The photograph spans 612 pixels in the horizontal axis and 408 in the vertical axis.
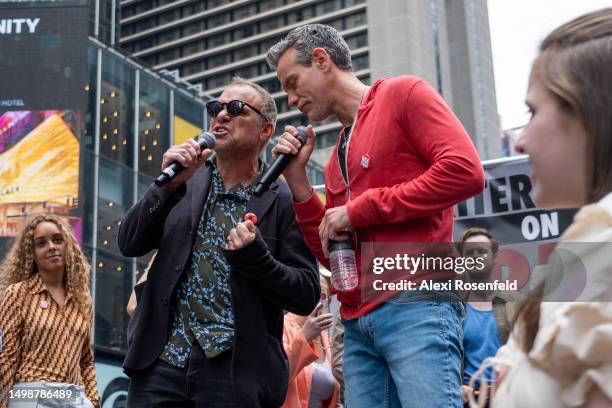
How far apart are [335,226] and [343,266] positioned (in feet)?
0.47

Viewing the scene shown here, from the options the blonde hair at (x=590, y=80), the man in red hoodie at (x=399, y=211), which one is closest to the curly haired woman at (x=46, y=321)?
the man in red hoodie at (x=399, y=211)

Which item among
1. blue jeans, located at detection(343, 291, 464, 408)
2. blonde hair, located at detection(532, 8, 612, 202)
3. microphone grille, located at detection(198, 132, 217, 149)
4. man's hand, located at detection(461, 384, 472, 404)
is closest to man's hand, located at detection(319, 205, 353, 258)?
blue jeans, located at detection(343, 291, 464, 408)

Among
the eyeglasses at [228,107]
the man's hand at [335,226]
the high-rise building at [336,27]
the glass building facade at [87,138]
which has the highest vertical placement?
the high-rise building at [336,27]

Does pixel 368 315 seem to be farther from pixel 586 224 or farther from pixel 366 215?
pixel 586 224

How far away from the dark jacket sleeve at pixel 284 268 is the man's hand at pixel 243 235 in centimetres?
2

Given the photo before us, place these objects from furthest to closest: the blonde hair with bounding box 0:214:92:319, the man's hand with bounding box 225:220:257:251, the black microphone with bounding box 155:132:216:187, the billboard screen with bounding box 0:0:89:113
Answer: the billboard screen with bounding box 0:0:89:113
the blonde hair with bounding box 0:214:92:319
the black microphone with bounding box 155:132:216:187
the man's hand with bounding box 225:220:257:251

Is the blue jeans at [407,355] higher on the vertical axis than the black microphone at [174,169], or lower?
lower

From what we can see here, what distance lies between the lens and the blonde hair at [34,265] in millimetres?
5469

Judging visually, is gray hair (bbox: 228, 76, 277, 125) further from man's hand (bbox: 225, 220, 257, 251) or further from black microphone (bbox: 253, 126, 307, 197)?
man's hand (bbox: 225, 220, 257, 251)

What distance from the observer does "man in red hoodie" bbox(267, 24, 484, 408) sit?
9.04 feet

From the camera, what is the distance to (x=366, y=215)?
9.36 ft

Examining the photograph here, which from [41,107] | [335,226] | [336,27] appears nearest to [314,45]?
[335,226]

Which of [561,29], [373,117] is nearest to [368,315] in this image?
[373,117]

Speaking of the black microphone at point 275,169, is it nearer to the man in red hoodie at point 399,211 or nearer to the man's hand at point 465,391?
the man in red hoodie at point 399,211
